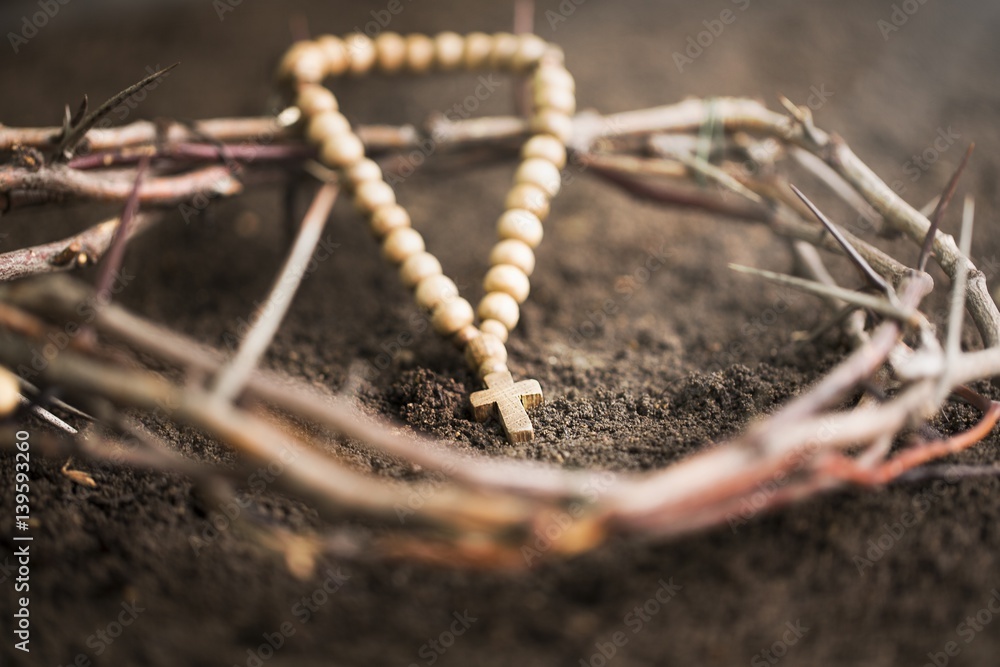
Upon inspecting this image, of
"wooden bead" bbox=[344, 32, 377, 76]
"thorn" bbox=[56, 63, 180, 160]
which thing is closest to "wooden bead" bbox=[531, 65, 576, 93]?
"wooden bead" bbox=[344, 32, 377, 76]

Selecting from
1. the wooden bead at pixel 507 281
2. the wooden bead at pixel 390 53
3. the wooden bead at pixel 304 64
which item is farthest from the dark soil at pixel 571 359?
the wooden bead at pixel 304 64

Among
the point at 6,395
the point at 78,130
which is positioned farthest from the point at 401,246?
the point at 6,395

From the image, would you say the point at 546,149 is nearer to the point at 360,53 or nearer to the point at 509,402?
the point at 360,53

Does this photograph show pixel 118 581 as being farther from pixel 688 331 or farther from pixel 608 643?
pixel 688 331

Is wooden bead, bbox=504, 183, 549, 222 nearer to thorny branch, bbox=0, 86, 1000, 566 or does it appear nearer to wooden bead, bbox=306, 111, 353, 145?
thorny branch, bbox=0, 86, 1000, 566

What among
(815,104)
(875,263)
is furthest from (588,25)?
(875,263)

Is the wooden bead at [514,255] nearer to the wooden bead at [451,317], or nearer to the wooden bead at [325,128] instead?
the wooden bead at [451,317]
